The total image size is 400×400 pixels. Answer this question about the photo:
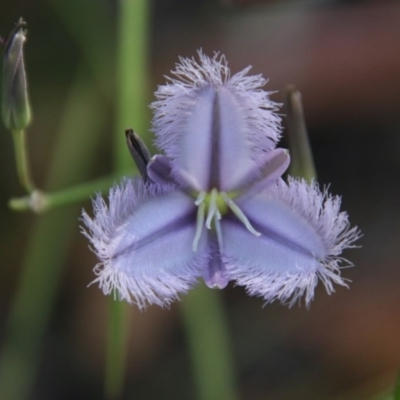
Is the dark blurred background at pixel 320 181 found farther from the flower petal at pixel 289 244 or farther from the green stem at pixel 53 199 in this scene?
the flower petal at pixel 289 244

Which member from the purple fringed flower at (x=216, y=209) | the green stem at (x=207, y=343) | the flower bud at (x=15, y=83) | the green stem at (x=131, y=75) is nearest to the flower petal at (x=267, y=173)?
the purple fringed flower at (x=216, y=209)

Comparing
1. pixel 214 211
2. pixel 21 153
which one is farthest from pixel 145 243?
pixel 21 153

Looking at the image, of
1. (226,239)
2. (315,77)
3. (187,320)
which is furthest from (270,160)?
(315,77)

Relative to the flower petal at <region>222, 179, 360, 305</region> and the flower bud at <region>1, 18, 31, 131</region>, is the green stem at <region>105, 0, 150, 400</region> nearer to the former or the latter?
the flower bud at <region>1, 18, 31, 131</region>

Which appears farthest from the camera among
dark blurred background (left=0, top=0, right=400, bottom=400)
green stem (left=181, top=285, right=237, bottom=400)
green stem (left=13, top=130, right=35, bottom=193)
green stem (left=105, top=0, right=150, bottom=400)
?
dark blurred background (left=0, top=0, right=400, bottom=400)

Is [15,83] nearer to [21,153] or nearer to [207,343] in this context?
[21,153]

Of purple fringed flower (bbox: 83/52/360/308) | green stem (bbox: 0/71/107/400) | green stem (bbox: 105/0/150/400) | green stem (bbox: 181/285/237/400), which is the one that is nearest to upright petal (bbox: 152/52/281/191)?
purple fringed flower (bbox: 83/52/360/308)
